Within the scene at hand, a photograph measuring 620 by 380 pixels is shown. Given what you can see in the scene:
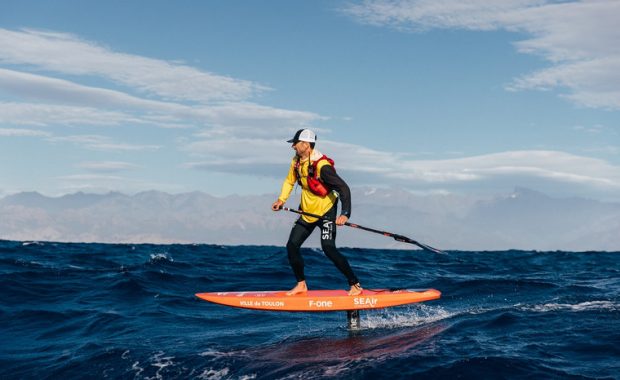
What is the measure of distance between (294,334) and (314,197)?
8.38ft

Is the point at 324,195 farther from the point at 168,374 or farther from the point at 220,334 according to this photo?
the point at 168,374

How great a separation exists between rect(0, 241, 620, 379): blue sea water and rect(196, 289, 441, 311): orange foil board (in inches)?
18.9

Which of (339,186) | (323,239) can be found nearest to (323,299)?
(323,239)

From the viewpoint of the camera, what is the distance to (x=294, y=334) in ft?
36.7

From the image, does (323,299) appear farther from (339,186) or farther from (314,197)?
(339,186)

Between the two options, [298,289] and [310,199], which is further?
[298,289]

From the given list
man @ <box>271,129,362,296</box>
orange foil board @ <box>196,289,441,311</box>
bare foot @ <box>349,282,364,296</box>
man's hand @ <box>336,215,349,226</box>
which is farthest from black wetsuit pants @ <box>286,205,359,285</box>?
orange foil board @ <box>196,289,441,311</box>

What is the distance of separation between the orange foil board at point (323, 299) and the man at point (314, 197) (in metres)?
0.25

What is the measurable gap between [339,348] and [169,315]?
17.8 ft

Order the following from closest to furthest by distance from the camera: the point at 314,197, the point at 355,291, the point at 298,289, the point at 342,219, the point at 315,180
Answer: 1. the point at 342,219
2. the point at 315,180
3. the point at 314,197
4. the point at 355,291
5. the point at 298,289

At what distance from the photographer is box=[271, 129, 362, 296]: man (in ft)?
34.5

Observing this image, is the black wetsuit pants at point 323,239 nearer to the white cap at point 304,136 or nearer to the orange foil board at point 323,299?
the orange foil board at point 323,299

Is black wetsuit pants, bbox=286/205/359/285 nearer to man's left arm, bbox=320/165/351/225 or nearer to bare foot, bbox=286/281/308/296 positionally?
man's left arm, bbox=320/165/351/225

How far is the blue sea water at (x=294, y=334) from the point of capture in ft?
27.1
